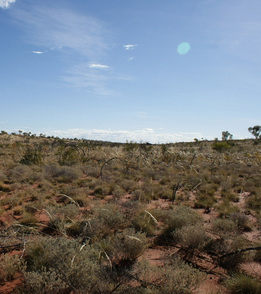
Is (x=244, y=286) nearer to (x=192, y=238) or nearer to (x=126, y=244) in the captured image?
(x=192, y=238)

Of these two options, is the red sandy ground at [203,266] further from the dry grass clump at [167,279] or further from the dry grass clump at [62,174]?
the dry grass clump at [62,174]

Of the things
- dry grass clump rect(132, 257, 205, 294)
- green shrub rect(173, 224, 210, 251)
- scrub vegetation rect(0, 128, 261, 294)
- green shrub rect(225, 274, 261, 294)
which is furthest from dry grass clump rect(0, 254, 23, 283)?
green shrub rect(225, 274, 261, 294)

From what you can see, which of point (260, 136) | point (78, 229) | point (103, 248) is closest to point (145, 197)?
point (78, 229)

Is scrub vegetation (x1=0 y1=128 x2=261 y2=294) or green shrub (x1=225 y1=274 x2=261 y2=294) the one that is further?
green shrub (x1=225 y1=274 x2=261 y2=294)

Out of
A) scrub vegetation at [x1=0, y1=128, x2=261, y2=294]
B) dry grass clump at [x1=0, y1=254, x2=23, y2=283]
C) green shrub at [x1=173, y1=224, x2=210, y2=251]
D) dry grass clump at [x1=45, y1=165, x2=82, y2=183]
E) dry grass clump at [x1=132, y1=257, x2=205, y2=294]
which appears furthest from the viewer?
dry grass clump at [x1=45, y1=165, x2=82, y2=183]

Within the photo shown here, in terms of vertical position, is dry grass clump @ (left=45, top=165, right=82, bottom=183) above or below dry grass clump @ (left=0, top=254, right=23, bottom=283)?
above

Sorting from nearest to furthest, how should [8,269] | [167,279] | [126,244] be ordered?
[167,279] < [8,269] < [126,244]

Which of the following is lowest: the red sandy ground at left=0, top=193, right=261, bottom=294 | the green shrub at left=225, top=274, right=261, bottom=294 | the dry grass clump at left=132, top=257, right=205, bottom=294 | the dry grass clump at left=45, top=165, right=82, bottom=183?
the red sandy ground at left=0, top=193, right=261, bottom=294

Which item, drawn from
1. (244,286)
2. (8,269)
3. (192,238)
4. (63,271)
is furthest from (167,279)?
(8,269)

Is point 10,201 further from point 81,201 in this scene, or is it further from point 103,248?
point 103,248

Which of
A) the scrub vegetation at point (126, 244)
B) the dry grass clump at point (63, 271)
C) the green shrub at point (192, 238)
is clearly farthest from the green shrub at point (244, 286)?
the dry grass clump at point (63, 271)

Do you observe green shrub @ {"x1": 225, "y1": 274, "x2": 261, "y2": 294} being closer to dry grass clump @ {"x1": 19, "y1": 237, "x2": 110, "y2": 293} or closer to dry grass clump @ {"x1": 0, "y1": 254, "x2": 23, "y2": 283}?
dry grass clump @ {"x1": 19, "y1": 237, "x2": 110, "y2": 293}

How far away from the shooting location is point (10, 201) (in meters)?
7.95

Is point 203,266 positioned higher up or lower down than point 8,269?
lower down
